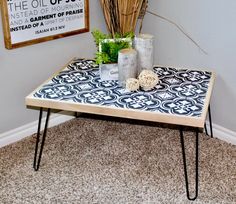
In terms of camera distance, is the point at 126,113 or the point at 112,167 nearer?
the point at 126,113

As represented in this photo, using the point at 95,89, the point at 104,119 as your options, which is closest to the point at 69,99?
the point at 95,89

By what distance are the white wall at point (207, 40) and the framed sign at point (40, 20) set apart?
1.56 ft

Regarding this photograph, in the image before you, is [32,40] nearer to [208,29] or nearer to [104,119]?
[104,119]

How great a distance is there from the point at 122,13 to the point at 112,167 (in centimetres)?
96

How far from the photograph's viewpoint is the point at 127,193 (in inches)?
74.0

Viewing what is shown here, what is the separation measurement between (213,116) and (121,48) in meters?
0.79

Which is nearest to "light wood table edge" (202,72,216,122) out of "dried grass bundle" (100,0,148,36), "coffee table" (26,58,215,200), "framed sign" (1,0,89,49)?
"coffee table" (26,58,215,200)

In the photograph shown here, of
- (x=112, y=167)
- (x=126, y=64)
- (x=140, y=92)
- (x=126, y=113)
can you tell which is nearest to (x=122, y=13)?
(x=126, y=64)

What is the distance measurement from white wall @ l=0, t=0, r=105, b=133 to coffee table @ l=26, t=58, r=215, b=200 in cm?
23

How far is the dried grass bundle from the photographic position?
2334 mm

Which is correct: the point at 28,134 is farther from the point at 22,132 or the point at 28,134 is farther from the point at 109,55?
the point at 109,55

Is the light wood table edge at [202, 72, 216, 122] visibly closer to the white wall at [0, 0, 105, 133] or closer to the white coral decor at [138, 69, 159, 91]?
the white coral decor at [138, 69, 159, 91]

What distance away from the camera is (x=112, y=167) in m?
2.08

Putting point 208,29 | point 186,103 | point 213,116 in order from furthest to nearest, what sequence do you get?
point 213,116 < point 208,29 < point 186,103
